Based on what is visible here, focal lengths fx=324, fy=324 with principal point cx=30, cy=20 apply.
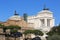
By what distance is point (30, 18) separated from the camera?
299ft

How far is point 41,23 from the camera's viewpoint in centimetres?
8762

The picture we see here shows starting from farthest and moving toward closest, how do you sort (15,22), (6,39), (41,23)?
(41,23) → (15,22) → (6,39)

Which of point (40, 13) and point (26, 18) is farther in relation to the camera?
point (26, 18)

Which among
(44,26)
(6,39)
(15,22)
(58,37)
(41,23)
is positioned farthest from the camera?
(41,23)

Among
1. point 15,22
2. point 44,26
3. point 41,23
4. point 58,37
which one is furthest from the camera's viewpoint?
point 41,23

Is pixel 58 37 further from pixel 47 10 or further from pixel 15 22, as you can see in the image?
pixel 47 10

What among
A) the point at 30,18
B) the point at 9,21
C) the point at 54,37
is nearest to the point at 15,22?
the point at 9,21

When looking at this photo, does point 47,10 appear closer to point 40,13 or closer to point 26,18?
point 40,13

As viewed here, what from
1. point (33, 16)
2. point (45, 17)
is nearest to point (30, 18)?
point (33, 16)

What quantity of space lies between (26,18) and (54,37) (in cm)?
6298

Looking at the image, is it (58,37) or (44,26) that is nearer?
(58,37)

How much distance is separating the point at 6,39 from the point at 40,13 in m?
57.7

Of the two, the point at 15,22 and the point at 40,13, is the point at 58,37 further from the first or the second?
the point at 40,13

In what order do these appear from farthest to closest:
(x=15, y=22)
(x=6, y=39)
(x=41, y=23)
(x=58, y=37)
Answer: (x=41, y=23) → (x=15, y=22) → (x=58, y=37) → (x=6, y=39)
